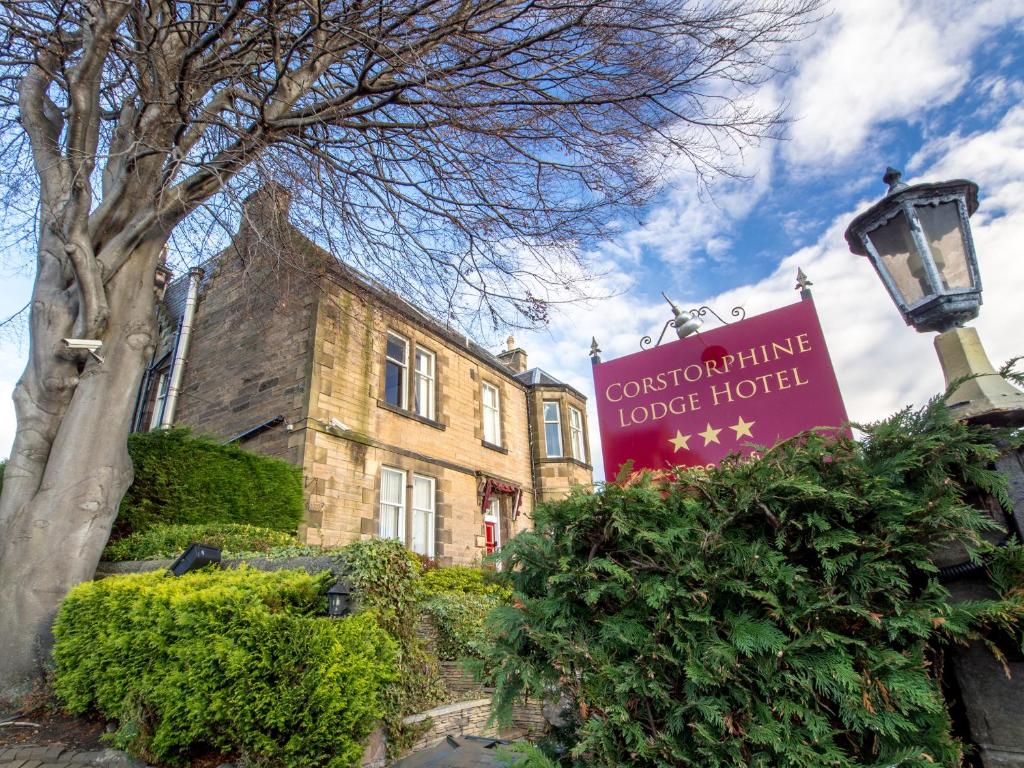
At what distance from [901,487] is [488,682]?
1894 mm

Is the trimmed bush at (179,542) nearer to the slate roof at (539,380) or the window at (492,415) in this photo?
the window at (492,415)

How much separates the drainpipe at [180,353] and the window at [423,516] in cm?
649

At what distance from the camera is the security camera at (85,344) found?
6.18m

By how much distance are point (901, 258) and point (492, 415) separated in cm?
1469

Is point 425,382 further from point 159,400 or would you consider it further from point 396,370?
point 159,400

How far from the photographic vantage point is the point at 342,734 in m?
3.86

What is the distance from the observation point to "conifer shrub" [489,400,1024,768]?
1796 mm

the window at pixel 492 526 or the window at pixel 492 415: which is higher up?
the window at pixel 492 415

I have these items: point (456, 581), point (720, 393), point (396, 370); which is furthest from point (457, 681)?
point (396, 370)

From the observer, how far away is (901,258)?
8.08ft

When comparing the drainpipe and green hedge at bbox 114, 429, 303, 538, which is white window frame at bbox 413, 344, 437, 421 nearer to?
green hedge at bbox 114, 429, 303, 538

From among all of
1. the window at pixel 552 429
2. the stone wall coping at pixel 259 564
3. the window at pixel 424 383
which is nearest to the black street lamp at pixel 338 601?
the stone wall coping at pixel 259 564

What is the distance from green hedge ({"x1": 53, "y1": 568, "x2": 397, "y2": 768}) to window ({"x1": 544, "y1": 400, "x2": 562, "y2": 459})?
544 inches

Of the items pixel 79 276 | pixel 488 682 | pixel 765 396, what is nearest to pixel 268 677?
pixel 488 682
